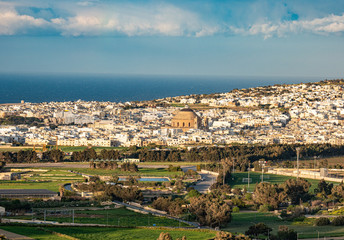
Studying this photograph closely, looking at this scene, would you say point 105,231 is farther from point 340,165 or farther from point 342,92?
point 342,92

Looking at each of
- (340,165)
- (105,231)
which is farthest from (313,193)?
(105,231)

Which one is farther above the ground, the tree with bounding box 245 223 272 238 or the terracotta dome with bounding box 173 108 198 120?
the terracotta dome with bounding box 173 108 198 120

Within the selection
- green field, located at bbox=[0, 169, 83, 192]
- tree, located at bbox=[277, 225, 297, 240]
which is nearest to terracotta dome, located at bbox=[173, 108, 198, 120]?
green field, located at bbox=[0, 169, 83, 192]

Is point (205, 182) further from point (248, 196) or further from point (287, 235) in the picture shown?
point (287, 235)

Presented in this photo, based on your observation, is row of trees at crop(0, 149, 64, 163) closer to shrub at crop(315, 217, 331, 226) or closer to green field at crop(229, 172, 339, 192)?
green field at crop(229, 172, 339, 192)

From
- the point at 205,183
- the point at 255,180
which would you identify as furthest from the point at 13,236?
the point at 255,180

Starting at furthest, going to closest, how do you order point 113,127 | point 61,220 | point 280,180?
point 113,127
point 280,180
point 61,220

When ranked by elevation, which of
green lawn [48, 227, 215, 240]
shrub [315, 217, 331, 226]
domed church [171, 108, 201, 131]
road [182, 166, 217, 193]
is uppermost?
domed church [171, 108, 201, 131]
